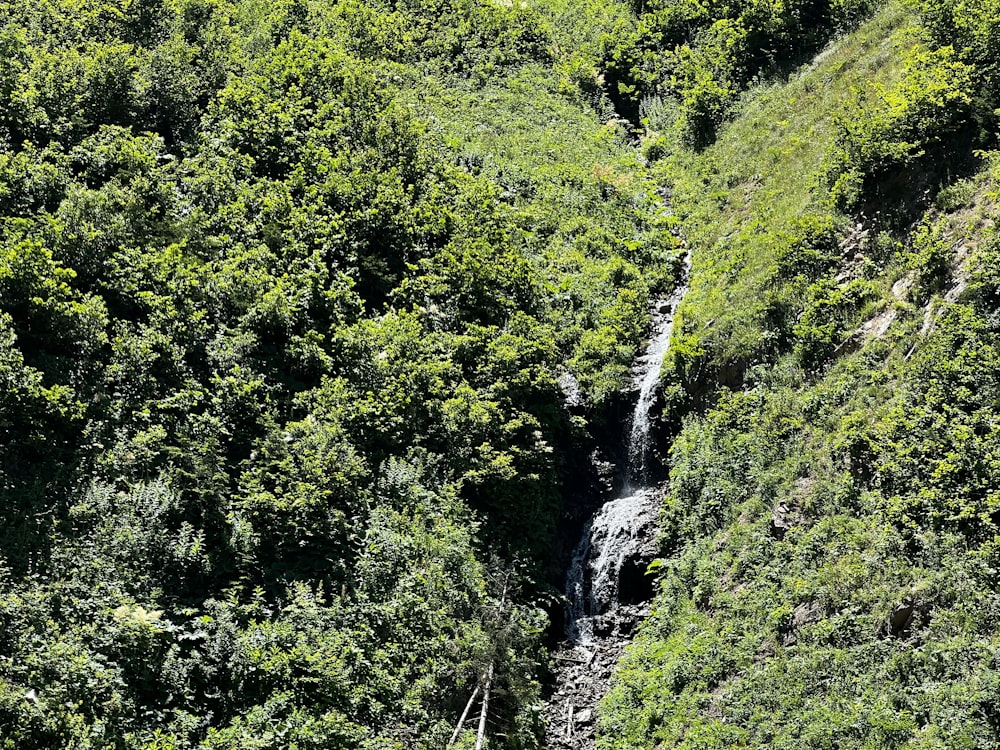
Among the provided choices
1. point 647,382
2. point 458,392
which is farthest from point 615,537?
point 458,392

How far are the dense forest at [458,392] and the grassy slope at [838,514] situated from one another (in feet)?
0.26

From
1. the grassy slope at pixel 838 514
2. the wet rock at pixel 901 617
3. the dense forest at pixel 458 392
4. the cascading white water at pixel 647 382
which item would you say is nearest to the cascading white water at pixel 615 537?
the cascading white water at pixel 647 382

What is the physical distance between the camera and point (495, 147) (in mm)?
35781

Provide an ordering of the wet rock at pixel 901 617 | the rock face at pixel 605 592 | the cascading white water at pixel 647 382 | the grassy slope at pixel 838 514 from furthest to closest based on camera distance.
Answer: the cascading white water at pixel 647 382 → the rock face at pixel 605 592 → the wet rock at pixel 901 617 → the grassy slope at pixel 838 514

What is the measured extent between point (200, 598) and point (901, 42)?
24.1 meters

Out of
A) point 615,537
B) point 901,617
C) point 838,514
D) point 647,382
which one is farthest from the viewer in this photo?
point 647,382

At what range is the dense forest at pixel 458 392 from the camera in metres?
17.4

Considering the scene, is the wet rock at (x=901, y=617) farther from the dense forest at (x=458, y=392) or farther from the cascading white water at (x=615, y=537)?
the cascading white water at (x=615, y=537)

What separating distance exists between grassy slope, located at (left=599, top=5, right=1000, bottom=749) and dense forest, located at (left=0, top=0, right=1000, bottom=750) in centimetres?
8

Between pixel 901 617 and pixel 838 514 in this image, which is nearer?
pixel 901 617

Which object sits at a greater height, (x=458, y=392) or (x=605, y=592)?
(x=458, y=392)

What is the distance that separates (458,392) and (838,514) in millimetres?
9768

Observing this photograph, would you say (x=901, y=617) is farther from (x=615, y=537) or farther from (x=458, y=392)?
(x=458, y=392)

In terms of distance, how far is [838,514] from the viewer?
1930 cm
